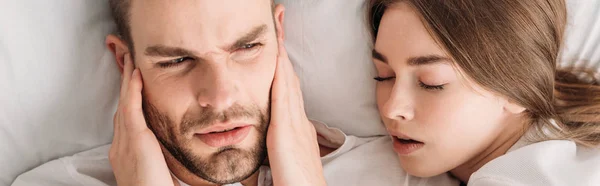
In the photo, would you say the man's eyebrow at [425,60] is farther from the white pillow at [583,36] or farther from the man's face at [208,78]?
the white pillow at [583,36]

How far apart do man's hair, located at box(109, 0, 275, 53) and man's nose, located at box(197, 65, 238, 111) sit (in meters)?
0.21

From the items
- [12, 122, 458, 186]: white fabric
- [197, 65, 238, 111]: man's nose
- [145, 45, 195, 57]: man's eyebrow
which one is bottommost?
[12, 122, 458, 186]: white fabric

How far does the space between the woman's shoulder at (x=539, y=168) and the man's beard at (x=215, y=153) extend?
492mm

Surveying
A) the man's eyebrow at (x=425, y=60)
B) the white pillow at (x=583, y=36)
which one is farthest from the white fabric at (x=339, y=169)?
the white pillow at (x=583, y=36)

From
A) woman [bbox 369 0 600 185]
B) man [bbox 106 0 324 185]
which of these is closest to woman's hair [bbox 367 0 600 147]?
woman [bbox 369 0 600 185]

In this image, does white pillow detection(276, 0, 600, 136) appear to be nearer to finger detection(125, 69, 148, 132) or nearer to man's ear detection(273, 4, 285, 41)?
man's ear detection(273, 4, 285, 41)

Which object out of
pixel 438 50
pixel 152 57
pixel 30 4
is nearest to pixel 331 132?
pixel 438 50

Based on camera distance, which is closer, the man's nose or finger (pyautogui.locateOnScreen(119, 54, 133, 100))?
the man's nose

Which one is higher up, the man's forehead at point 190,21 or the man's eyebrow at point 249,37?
the man's forehead at point 190,21

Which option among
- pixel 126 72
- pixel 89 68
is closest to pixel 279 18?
pixel 126 72

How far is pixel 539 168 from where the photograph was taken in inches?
47.9

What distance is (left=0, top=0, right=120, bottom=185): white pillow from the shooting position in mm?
1330

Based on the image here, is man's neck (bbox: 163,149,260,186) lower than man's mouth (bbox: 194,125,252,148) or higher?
lower

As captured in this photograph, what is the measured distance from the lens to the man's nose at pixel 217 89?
119 cm
